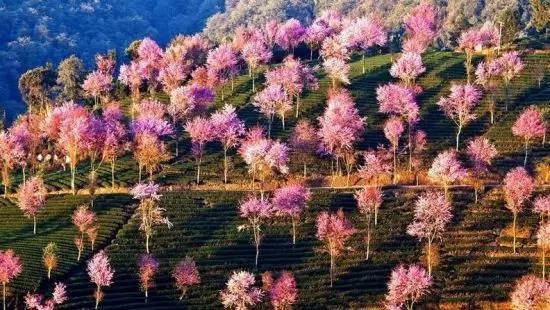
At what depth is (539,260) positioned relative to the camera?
78875mm

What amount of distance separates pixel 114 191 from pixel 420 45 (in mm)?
65548

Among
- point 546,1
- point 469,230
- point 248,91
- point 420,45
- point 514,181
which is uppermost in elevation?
point 546,1

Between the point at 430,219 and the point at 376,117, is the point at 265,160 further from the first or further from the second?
the point at 376,117


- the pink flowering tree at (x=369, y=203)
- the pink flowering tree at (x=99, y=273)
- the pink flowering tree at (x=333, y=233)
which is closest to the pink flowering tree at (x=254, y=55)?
the pink flowering tree at (x=369, y=203)

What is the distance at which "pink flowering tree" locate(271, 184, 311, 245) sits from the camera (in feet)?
275

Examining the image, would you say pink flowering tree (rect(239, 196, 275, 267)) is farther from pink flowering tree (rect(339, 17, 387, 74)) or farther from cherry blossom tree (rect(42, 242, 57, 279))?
pink flowering tree (rect(339, 17, 387, 74))

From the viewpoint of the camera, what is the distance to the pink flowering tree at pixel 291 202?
8388cm

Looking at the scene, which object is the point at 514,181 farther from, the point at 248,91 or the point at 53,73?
the point at 53,73

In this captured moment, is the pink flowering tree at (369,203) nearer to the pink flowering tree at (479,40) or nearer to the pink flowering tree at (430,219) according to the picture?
the pink flowering tree at (430,219)

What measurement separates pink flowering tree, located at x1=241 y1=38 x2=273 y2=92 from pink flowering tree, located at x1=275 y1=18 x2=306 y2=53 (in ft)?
33.1

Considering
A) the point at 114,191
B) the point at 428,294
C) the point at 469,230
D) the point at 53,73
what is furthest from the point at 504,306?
the point at 53,73

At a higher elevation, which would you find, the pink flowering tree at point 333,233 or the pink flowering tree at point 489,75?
the pink flowering tree at point 489,75

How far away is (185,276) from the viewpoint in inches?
2813

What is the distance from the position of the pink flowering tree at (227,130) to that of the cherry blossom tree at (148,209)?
13748 mm
